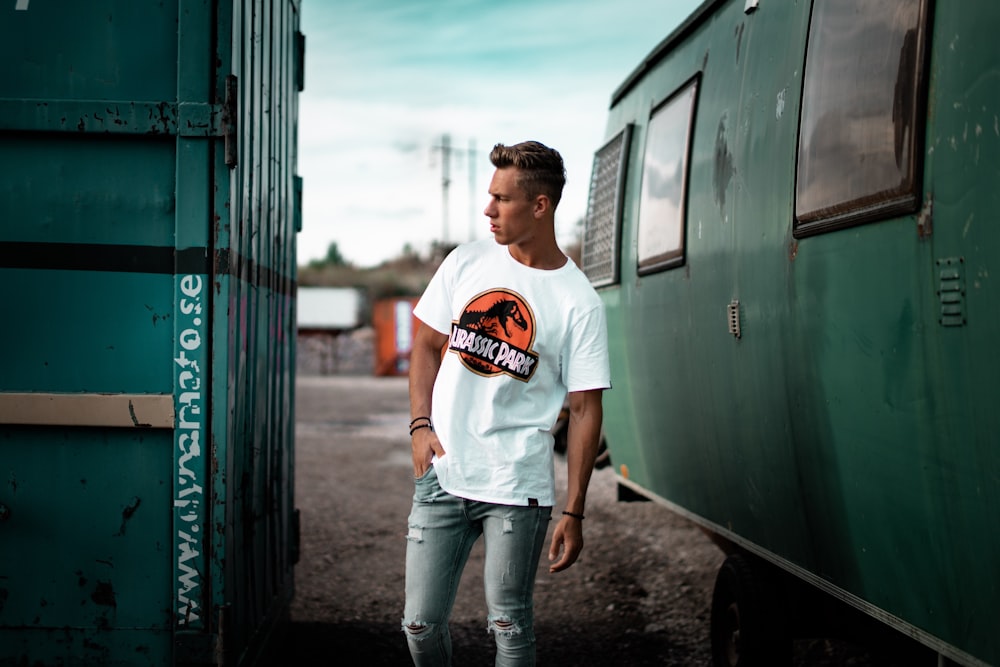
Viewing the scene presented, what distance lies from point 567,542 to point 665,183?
8.40 feet

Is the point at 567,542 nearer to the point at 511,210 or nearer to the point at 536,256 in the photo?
the point at 536,256

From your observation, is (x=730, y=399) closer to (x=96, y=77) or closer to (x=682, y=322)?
(x=682, y=322)

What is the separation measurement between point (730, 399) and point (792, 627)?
87cm

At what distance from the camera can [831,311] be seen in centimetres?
315

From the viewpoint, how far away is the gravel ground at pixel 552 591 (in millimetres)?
5023

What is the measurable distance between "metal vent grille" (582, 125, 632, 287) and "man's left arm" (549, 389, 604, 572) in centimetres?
286

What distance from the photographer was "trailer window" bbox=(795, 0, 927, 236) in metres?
2.70

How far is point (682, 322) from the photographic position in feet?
15.2

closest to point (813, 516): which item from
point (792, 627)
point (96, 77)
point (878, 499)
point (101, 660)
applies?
point (878, 499)

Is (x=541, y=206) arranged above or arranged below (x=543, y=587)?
above

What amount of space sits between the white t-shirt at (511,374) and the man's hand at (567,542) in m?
0.08

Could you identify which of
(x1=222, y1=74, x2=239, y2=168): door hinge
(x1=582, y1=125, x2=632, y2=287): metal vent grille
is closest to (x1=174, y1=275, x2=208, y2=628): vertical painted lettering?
(x1=222, y1=74, x2=239, y2=168): door hinge

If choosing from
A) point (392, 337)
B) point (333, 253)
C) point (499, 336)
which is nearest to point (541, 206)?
point (499, 336)

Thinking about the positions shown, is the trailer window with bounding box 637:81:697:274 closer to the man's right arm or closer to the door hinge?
the man's right arm
